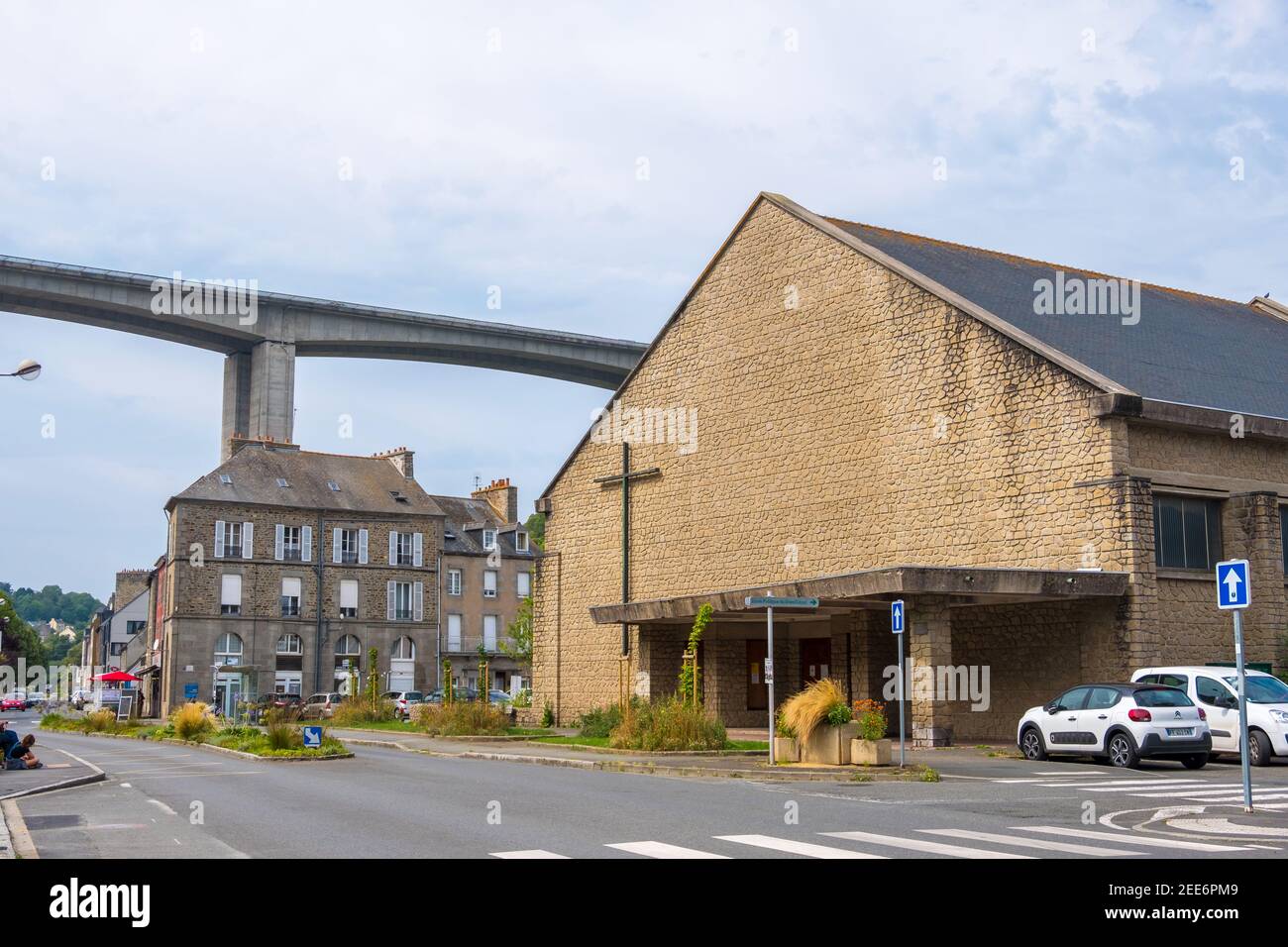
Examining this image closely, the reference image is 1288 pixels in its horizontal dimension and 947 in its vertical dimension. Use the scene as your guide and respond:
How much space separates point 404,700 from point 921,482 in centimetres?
3185

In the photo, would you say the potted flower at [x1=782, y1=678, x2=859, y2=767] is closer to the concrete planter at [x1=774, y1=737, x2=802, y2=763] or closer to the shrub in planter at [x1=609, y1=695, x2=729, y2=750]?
the concrete planter at [x1=774, y1=737, x2=802, y2=763]

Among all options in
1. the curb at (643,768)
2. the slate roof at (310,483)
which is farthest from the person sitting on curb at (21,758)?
the slate roof at (310,483)

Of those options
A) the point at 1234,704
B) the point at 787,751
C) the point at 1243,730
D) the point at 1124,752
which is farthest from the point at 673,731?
the point at 1243,730

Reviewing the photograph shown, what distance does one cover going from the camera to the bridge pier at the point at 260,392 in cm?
6400

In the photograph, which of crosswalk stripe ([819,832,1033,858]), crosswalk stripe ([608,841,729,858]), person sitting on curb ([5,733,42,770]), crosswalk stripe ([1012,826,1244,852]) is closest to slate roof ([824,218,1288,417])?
crosswalk stripe ([1012,826,1244,852])

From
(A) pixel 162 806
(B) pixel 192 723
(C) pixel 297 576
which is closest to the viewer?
(A) pixel 162 806

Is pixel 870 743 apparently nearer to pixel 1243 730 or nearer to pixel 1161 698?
pixel 1161 698

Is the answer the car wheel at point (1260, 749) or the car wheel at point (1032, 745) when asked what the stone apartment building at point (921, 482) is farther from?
the car wheel at point (1260, 749)

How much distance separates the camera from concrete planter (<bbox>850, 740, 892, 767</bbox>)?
20.3 metres

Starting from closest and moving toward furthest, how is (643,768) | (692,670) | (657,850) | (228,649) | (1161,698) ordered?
(657,850) < (1161,698) < (643,768) < (692,670) < (228,649)

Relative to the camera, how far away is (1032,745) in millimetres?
22719

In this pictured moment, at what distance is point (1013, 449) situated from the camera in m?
27.4
